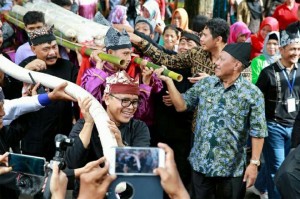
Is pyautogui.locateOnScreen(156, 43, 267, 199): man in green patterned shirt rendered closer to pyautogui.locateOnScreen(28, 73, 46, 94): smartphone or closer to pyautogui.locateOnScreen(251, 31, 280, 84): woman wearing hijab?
pyautogui.locateOnScreen(28, 73, 46, 94): smartphone

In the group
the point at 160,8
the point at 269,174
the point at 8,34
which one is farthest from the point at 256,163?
the point at 160,8

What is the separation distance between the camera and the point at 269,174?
645 centimetres

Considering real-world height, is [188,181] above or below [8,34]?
below

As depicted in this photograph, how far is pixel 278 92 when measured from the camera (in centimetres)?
624

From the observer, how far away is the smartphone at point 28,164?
3.02 m

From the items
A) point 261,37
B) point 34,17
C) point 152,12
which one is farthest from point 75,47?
point 152,12

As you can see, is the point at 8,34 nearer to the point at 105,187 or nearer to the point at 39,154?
the point at 39,154

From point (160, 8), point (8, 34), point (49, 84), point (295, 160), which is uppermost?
point (160, 8)

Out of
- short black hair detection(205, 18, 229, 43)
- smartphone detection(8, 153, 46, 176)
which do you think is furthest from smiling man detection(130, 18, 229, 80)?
smartphone detection(8, 153, 46, 176)

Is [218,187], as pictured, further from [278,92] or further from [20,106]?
[20,106]

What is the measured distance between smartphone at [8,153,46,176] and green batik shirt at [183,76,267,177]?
2264mm

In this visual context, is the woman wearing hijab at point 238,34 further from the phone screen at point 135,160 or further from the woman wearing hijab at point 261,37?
the phone screen at point 135,160

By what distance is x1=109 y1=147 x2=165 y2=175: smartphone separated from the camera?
2643mm

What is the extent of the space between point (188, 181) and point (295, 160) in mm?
2234
